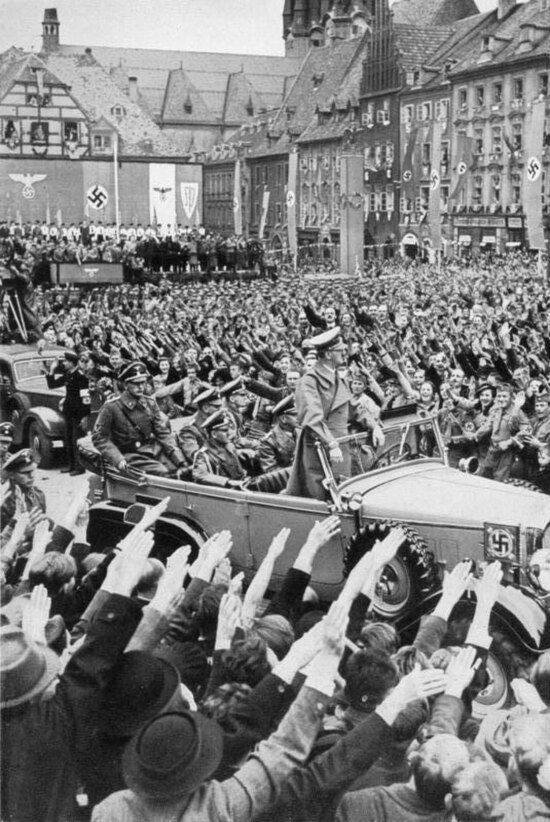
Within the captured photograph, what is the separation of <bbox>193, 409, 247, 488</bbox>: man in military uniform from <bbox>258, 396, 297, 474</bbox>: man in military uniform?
1.01 ft

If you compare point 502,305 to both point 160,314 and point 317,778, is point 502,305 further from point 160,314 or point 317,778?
point 317,778

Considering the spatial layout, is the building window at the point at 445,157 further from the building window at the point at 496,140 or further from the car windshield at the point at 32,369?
the car windshield at the point at 32,369

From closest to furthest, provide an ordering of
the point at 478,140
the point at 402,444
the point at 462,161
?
the point at 402,444 < the point at 462,161 < the point at 478,140

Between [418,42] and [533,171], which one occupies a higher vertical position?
[418,42]

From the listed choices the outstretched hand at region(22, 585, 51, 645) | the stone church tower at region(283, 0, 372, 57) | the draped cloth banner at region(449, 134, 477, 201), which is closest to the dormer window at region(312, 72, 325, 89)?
the stone church tower at region(283, 0, 372, 57)

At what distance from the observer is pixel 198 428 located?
8.90 m

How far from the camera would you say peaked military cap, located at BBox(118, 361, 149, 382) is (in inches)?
354

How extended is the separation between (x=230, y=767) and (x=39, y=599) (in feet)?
3.24

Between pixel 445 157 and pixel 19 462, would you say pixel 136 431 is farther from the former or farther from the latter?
pixel 445 157

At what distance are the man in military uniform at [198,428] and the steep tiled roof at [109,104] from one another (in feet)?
88.1

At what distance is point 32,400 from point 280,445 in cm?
574

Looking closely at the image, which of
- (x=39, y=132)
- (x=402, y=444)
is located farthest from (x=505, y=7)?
(x=402, y=444)

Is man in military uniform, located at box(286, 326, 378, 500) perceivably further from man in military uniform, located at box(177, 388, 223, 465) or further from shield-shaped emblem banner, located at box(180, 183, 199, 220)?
shield-shaped emblem banner, located at box(180, 183, 199, 220)

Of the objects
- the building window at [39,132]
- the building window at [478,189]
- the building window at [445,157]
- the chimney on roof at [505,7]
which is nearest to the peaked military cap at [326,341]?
the building window at [39,132]
